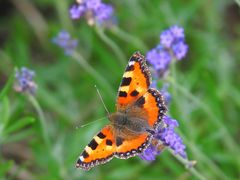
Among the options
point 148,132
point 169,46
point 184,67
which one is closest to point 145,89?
point 148,132

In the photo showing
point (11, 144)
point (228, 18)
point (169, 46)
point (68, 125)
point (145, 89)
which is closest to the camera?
point (145, 89)

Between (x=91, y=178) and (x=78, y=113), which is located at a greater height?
(x=78, y=113)

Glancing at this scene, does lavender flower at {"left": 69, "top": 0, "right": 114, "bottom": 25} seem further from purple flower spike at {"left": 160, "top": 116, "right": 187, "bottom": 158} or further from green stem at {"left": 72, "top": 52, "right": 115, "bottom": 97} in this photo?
purple flower spike at {"left": 160, "top": 116, "right": 187, "bottom": 158}

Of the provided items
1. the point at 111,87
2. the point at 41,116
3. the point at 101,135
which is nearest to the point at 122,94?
the point at 101,135

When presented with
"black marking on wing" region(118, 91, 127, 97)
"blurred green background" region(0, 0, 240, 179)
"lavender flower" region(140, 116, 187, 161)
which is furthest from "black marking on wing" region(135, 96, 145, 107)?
"blurred green background" region(0, 0, 240, 179)

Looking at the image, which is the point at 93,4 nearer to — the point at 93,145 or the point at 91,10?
the point at 91,10

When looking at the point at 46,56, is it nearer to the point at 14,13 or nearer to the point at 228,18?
the point at 14,13
